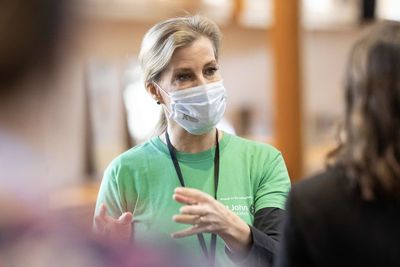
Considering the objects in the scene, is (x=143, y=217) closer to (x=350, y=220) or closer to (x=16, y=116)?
(x=350, y=220)

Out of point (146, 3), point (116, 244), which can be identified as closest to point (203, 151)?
Result: point (116, 244)

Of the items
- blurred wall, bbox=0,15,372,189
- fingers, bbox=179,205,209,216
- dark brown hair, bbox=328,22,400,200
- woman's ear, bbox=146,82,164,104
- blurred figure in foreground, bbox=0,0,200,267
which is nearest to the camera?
blurred figure in foreground, bbox=0,0,200,267

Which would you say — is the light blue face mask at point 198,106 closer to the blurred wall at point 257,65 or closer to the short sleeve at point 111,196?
the short sleeve at point 111,196

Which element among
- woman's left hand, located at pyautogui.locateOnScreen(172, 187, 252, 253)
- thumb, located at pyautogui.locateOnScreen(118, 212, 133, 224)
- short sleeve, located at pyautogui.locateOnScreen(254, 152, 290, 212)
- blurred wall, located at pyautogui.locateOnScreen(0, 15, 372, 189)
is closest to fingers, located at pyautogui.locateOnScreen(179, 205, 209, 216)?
woman's left hand, located at pyautogui.locateOnScreen(172, 187, 252, 253)

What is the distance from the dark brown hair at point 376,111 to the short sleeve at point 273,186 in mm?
331

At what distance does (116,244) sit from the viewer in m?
0.64

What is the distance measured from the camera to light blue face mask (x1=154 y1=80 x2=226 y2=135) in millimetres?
1351

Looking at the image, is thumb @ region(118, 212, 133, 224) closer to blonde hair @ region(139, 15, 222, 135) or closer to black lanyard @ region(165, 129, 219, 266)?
black lanyard @ region(165, 129, 219, 266)

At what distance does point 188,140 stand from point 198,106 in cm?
8

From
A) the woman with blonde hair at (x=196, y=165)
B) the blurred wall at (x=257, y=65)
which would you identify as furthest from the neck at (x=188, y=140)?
the blurred wall at (x=257, y=65)

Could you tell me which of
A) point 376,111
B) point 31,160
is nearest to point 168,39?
point 376,111

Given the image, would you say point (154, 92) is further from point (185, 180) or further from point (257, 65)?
point (257, 65)

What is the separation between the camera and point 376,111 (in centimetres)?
100

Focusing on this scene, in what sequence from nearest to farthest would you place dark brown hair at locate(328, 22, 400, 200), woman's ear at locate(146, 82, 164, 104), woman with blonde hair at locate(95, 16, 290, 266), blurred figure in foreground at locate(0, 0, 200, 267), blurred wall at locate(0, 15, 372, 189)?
blurred figure in foreground at locate(0, 0, 200, 267) → dark brown hair at locate(328, 22, 400, 200) → woman with blonde hair at locate(95, 16, 290, 266) → woman's ear at locate(146, 82, 164, 104) → blurred wall at locate(0, 15, 372, 189)
